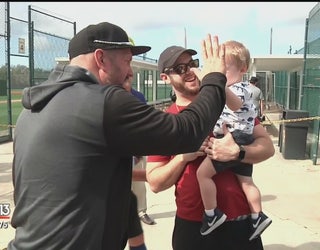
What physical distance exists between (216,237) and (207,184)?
36 cm

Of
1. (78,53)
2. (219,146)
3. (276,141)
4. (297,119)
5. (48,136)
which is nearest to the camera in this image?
(48,136)

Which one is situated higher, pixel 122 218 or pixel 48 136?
pixel 48 136

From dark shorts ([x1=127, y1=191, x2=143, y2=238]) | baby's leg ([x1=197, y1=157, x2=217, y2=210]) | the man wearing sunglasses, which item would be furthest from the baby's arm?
dark shorts ([x1=127, y1=191, x2=143, y2=238])

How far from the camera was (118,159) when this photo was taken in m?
1.63

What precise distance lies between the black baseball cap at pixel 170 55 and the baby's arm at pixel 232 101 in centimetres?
34

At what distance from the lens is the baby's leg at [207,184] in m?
2.44

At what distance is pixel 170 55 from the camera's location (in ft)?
8.07

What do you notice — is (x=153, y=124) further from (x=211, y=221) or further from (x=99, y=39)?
(x=211, y=221)

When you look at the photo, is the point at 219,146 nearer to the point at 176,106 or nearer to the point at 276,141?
the point at 176,106

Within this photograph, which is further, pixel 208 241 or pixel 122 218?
pixel 208 241

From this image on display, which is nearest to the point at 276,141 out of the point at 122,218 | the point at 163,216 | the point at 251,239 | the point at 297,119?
the point at 297,119

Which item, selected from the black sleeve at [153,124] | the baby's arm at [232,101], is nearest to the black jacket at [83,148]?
the black sleeve at [153,124]

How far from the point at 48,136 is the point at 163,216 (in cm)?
433

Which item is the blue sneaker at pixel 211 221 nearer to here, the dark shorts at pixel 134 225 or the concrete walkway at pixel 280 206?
the dark shorts at pixel 134 225
